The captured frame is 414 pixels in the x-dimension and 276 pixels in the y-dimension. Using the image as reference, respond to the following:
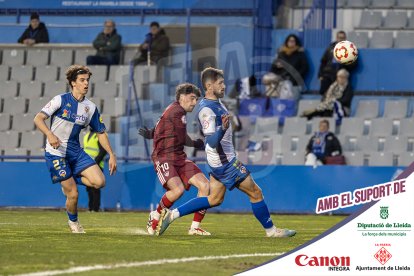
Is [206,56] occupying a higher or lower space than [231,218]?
higher

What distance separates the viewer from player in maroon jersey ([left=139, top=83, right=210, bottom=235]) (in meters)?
15.3

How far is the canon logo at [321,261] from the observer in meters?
9.21

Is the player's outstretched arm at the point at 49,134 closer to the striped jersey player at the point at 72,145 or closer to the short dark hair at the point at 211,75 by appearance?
the striped jersey player at the point at 72,145

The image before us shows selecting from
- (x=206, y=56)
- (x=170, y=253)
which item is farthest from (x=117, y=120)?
(x=170, y=253)

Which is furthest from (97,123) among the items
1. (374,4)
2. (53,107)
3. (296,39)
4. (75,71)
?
(374,4)

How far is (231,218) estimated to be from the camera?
20906 millimetres

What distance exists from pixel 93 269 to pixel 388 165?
14435 millimetres

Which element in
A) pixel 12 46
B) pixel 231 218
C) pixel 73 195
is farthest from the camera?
pixel 12 46

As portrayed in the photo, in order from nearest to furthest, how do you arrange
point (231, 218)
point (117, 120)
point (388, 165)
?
1. point (231, 218)
2. point (388, 165)
3. point (117, 120)

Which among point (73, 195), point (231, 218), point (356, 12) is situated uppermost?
point (356, 12)

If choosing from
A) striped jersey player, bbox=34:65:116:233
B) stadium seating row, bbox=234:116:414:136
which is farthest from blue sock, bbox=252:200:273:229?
stadium seating row, bbox=234:116:414:136

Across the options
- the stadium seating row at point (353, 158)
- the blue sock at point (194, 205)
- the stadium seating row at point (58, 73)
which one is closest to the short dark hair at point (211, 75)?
the blue sock at point (194, 205)

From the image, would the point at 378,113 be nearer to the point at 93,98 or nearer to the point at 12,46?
the point at 93,98

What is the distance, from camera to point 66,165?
14.8m
